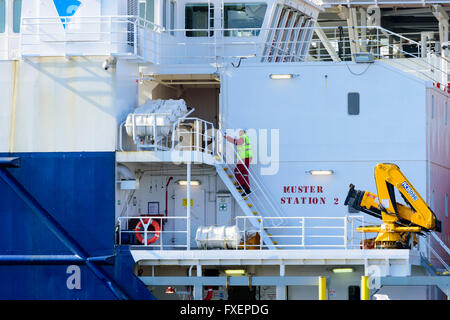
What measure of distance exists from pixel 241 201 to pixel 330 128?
104 inches

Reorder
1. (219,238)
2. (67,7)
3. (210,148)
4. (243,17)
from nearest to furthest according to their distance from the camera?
(219,238), (67,7), (210,148), (243,17)

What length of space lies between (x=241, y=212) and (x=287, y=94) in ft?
9.23

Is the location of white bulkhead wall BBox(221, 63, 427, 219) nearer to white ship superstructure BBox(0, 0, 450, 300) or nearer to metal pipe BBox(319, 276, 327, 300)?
white ship superstructure BBox(0, 0, 450, 300)

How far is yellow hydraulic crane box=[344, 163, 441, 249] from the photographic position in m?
24.9

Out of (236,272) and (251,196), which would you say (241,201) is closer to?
(251,196)

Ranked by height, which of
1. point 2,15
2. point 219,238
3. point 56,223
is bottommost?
point 219,238

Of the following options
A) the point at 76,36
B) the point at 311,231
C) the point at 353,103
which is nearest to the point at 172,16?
the point at 76,36

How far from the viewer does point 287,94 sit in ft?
88.5

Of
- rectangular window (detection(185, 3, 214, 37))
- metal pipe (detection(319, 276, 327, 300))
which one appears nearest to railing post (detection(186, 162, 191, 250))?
metal pipe (detection(319, 276, 327, 300))

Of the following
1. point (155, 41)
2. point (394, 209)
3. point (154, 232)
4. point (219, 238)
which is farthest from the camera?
point (155, 41)

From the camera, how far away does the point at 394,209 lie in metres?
24.9

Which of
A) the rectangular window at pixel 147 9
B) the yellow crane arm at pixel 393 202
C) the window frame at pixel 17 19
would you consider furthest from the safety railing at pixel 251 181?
the window frame at pixel 17 19

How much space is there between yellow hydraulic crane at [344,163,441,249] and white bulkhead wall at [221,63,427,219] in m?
1.47

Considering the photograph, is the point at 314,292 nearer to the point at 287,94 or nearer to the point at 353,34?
the point at 287,94
